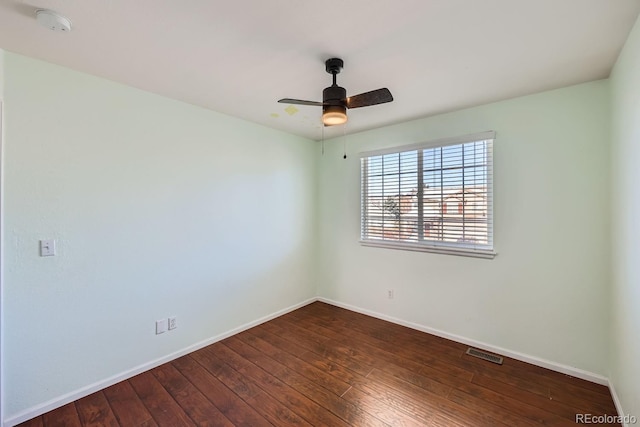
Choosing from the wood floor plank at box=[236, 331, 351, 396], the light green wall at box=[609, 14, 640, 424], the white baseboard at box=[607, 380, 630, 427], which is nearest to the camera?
the light green wall at box=[609, 14, 640, 424]

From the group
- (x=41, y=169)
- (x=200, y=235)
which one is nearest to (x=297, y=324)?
(x=200, y=235)

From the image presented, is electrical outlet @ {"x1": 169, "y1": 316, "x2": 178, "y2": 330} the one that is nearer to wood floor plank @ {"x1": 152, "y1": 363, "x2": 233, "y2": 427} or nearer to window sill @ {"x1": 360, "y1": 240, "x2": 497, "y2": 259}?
wood floor plank @ {"x1": 152, "y1": 363, "x2": 233, "y2": 427}

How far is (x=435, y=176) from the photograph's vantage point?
122 inches

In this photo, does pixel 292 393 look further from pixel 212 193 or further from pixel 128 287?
pixel 212 193

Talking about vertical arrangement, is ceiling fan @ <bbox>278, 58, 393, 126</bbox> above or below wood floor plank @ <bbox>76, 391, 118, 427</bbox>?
above

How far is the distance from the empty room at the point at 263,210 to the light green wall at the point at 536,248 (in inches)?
0.7

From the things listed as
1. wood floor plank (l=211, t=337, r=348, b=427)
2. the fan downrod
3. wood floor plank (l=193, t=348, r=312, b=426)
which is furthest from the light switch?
the fan downrod

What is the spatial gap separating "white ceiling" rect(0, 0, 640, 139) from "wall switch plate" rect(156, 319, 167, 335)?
6.91 ft

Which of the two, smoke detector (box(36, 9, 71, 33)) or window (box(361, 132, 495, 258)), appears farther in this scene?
window (box(361, 132, 495, 258))

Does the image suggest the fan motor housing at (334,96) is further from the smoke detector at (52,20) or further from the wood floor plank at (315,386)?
the wood floor plank at (315,386)

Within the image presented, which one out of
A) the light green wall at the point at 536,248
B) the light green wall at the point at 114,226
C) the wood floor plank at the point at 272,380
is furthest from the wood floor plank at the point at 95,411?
the light green wall at the point at 536,248

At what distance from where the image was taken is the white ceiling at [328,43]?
1433 mm

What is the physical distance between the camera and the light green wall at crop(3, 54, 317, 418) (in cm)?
189

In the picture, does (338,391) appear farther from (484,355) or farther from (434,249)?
(434,249)
